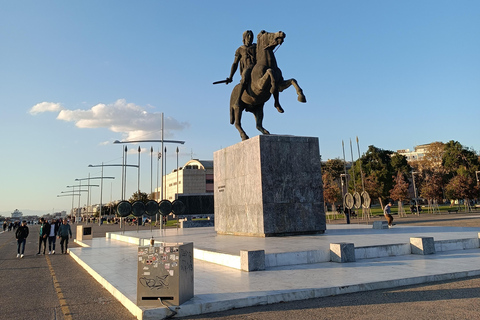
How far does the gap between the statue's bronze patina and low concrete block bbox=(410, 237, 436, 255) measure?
6635mm

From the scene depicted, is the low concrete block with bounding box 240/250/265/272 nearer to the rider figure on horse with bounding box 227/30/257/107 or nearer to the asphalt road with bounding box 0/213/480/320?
the asphalt road with bounding box 0/213/480/320

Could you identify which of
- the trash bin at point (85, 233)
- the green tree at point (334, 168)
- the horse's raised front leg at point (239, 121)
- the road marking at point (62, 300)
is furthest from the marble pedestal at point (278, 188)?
the green tree at point (334, 168)

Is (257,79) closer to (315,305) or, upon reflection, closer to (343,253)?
(343,253)

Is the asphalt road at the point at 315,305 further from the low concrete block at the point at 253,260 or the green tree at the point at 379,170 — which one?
the green tree at the point at 379,170

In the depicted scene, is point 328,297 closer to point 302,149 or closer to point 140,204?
point 302,149

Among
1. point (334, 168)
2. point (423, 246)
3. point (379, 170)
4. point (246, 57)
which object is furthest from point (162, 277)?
point (334, 168)

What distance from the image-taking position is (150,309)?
5.82 meters

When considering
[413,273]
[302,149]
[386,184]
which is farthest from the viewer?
[386,184]

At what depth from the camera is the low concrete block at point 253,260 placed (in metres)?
8.84

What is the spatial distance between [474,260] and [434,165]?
250 feet

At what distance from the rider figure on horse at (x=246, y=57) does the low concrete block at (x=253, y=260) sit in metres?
9.40

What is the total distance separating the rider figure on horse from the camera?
53.4 feet

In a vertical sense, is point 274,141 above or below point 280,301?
above

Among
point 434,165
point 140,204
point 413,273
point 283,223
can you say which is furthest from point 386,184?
point 413,273
